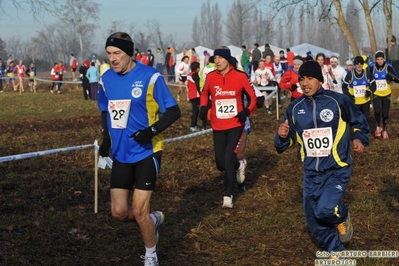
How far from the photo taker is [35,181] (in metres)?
10.1

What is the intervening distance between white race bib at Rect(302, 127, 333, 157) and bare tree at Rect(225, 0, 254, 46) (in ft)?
374

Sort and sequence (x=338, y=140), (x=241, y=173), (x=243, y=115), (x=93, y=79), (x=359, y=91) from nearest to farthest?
(x=338, y=140) < (x=243, y=115) < (x=241, y=173) < (x=359, y=91) < (x=93, y=79)

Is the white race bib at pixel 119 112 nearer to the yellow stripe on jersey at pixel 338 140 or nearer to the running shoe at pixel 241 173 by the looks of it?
the yellow stripe on jersey at pixel 338 140

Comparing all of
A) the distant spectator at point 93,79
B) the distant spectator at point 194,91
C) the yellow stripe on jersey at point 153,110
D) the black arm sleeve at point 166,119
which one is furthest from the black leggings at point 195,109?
the distant spectator at point 93,79

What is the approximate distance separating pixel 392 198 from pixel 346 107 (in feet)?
10.5

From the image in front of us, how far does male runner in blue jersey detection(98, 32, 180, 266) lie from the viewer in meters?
5.77

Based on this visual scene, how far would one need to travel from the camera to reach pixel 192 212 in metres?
8.34

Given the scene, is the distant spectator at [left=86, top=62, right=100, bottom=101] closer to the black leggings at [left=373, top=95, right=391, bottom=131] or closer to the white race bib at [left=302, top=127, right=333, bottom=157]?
the black leggings at [left=373, top=95, right=391, bottom=131]

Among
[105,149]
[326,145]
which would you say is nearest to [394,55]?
[326,145]

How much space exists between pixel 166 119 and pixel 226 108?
3193 mm

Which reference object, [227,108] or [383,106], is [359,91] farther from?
[227,108]

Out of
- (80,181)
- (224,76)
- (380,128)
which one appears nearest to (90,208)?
(80,181)

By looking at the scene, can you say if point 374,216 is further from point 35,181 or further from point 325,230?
point 35,181

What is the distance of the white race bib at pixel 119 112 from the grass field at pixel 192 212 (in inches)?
53.9
